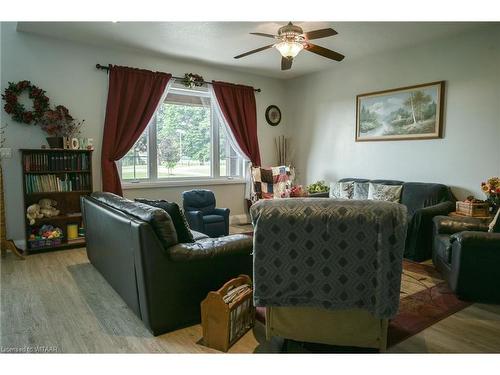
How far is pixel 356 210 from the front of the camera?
1.77m

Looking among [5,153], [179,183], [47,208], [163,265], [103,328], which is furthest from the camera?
[179,183]

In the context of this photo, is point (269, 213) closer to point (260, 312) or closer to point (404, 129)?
point (260, 312)

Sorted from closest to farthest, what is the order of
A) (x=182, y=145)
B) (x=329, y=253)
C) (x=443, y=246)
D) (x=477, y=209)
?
(x=329, y=253) < (x=443, y=246) < (x=477, y=209) < (x=182, y=145)

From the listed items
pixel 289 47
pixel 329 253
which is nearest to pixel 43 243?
pixel 289 47

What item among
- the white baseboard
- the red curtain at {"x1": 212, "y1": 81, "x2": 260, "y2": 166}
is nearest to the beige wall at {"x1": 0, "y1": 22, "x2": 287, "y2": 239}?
the red curtain at {"x1": 212, "y1": 81, "x2": 260, "y2": 166}

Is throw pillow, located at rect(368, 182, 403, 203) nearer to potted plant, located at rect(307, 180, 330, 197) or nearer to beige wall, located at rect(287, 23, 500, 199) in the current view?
beige wall, located at rect(287, 23, 500, 199)

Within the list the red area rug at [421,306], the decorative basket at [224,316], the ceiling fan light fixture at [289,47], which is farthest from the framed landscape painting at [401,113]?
the decorative basket at [224,316]

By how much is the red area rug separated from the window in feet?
11.0

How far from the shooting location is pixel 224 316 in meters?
2.09

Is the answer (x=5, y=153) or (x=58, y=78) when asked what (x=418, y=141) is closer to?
(x=58, y=78)

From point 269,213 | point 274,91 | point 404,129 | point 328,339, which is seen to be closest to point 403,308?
point 328,339

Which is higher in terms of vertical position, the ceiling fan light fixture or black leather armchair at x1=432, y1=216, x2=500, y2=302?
the ceiling fan light fixture

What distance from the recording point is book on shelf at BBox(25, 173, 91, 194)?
13.4 feet

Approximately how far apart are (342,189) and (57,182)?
13.3 ft
